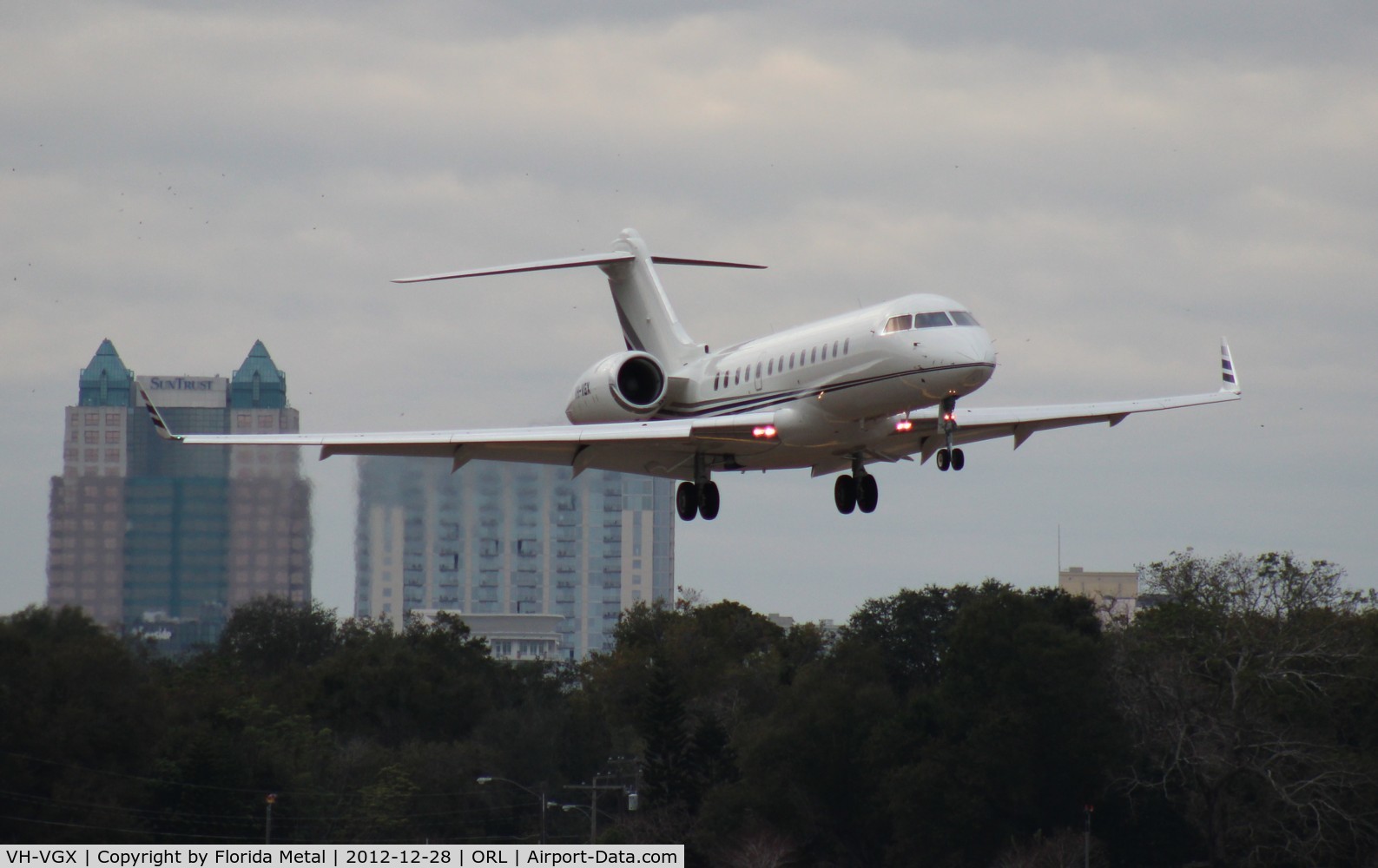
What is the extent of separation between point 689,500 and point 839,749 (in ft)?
119

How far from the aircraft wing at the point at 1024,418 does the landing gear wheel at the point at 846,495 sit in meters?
0.73

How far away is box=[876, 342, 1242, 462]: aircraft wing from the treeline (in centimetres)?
2684

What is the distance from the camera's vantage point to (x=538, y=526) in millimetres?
81250

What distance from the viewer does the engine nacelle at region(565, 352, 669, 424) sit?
3712 centimetres

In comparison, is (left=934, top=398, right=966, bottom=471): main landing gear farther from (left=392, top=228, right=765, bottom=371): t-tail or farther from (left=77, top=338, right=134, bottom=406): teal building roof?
(left=77, top=338, right=134, bottom=406): teal building roof

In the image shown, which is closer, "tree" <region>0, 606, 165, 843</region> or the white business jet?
the white business jet

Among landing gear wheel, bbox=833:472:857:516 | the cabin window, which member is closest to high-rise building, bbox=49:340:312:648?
landing gear wheel, bbox=833:472:857:516

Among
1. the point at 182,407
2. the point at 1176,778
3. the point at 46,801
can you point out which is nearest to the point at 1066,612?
the point at 1176,778

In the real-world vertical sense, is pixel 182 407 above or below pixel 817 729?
above

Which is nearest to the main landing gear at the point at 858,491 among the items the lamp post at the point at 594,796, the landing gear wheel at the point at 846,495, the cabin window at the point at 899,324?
the landing gear wheel at the point at 846,495

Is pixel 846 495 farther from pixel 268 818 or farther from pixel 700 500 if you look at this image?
pixel 268 818

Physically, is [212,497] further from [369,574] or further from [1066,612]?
[1066,612]

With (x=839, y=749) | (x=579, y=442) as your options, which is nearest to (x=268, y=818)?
(x=839, y=749)

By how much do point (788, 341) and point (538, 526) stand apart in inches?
1915
